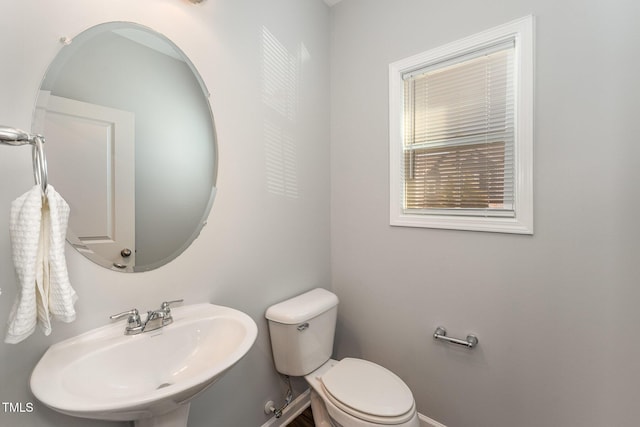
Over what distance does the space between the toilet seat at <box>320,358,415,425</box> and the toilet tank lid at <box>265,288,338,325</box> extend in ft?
1.00

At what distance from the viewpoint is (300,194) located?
5.54ft

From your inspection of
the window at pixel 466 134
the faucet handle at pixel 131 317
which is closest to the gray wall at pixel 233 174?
the faucet handle at pixel 131 317

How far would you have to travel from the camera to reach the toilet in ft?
3.78

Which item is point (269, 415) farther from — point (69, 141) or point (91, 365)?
point (69, 141)

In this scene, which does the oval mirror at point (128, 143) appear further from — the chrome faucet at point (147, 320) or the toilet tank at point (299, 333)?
the toilet tank at point (299, 333)

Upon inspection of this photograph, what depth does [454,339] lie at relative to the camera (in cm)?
143

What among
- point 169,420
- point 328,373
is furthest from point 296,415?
point 169,420

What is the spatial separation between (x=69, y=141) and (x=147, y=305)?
2.02 ft

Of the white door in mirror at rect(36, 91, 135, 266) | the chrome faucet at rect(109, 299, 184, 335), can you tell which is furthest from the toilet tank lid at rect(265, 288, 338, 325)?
the white door in mirror at rect(36, 91, 135, 266)

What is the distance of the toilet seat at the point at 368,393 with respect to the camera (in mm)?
1128

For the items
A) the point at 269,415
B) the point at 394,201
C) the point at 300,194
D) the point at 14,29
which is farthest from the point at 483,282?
the point at 14,29

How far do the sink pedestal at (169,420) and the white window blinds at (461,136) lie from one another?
4.54ft

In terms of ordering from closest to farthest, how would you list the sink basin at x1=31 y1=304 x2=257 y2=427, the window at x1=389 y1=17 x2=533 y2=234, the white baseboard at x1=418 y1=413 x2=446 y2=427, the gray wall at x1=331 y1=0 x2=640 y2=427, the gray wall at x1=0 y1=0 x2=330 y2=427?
the sink basin at x1=31 y1=304 x2=257 y2=427
the gray wall at x1=0 y1=0 x2=330 y2=427
the gray wall at x1=331 y1=0 x2=640 y2=427
the window at x1=389 y1=17 x2=533 y2=234
the white baseboard at x1=418 y1=413 x2=446 y2=427

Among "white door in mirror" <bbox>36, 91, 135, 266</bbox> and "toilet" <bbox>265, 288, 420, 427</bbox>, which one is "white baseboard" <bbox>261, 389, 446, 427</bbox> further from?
"white door in mirror" <bbox>36, 91, 135, 266</bbox>
